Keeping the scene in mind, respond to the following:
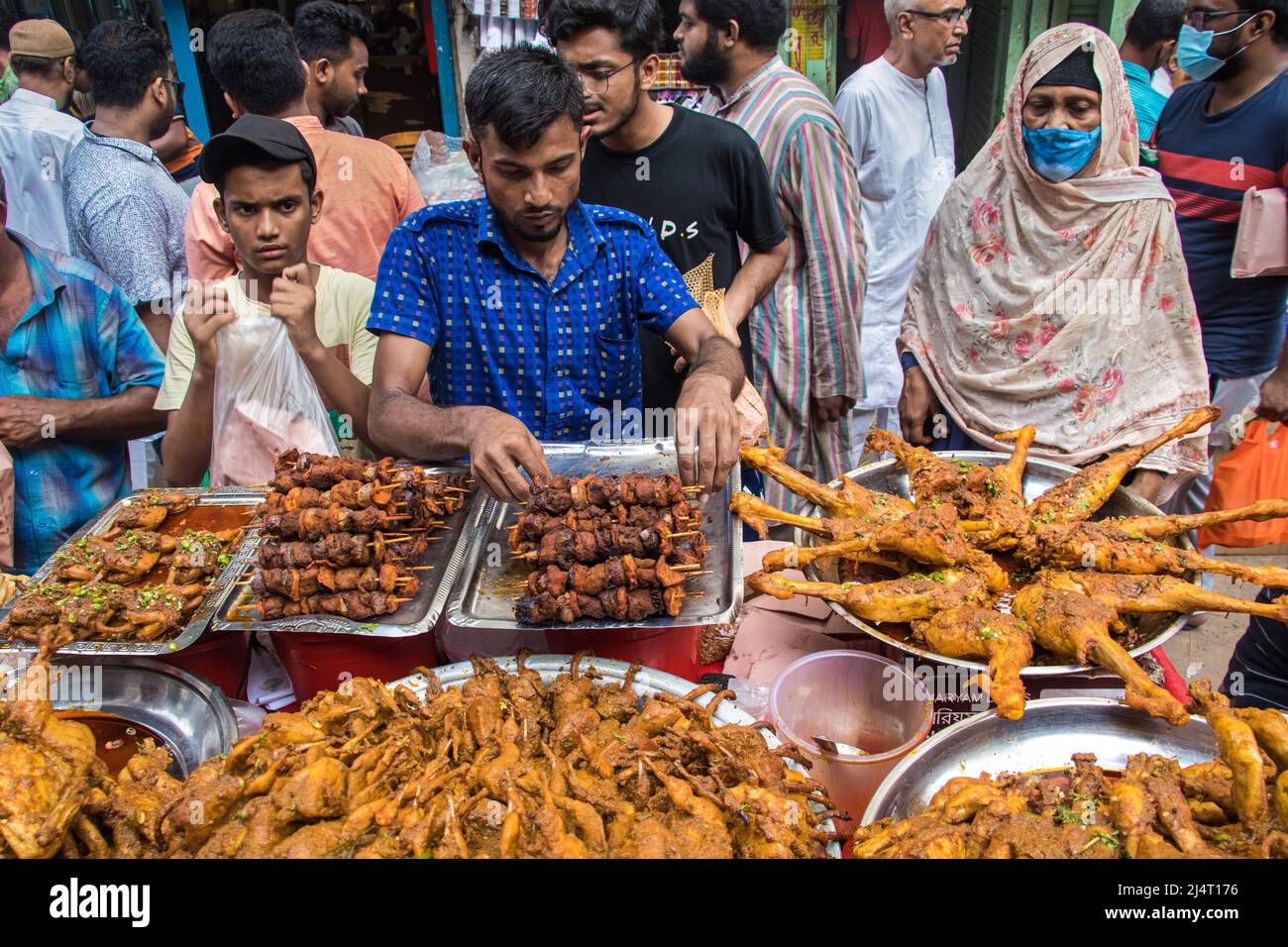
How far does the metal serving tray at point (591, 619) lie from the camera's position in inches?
95.7

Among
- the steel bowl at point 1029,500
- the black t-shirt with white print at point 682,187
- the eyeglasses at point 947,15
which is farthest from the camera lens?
the eyeglasses at point 947,15

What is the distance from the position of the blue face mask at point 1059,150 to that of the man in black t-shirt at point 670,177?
1.47 meters

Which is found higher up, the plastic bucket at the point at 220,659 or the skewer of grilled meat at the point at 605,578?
the skewer of grilled meat at the point at 605,578

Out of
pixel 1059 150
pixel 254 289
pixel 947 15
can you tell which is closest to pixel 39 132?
pixel 254 289

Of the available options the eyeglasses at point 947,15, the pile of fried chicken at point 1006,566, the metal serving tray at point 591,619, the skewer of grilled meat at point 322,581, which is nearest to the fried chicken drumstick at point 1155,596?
the pile of fried chicken at point 1006,566

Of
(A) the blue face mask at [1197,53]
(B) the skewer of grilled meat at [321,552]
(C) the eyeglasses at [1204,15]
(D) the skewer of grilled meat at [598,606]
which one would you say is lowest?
(D) the skewer of grilled meat at [598,606]

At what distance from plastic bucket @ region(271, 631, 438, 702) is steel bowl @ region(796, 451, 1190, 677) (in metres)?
1.40

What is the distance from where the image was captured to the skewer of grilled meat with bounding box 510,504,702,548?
8.78 feet

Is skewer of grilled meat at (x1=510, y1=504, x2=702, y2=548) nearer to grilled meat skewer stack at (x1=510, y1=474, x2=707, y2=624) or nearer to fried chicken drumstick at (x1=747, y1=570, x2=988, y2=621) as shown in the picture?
grilled meat skewer stack at (x1=510, y1=474, x2=707, y2=624)

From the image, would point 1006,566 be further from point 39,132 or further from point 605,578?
point 39,132

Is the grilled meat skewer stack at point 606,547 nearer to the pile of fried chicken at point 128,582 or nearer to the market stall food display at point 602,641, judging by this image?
the market stall food display at point 602,641

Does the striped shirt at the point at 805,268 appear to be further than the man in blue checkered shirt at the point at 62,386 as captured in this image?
Yes

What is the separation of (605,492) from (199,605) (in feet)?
4.57
